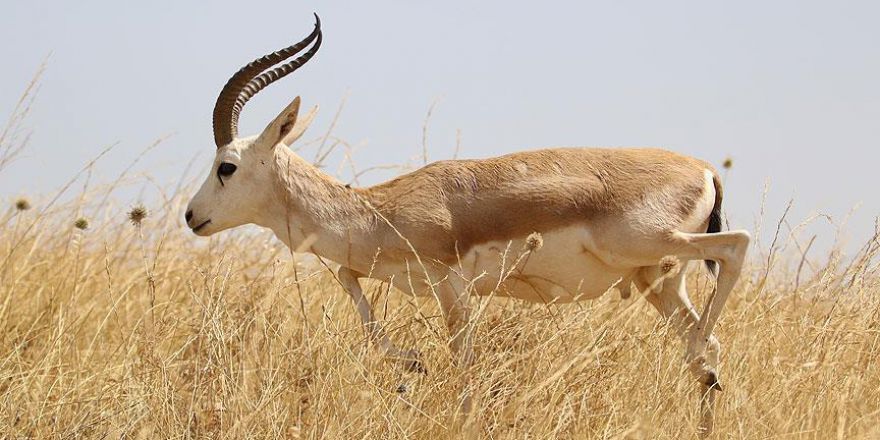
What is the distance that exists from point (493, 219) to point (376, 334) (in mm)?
1056

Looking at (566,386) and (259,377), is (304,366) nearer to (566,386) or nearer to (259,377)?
(259,377)

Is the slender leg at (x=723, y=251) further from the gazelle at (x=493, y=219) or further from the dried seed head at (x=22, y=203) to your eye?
the dried seed head at (x=22, y=203)

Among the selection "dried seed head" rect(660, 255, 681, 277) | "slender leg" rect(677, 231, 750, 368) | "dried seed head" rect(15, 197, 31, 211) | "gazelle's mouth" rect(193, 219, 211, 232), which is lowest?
"dried seed head" rect(15, 197, 31, 211)

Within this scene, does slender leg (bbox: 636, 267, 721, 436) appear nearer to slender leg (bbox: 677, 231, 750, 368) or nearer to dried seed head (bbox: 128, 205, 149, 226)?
slender leg (bbox: 677, 231, 750, 368)

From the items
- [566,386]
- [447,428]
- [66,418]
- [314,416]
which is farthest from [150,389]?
[566,386]

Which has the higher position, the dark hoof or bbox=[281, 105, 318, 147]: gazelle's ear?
bbox=[281, 105, 318, 147]: gazelle's ear

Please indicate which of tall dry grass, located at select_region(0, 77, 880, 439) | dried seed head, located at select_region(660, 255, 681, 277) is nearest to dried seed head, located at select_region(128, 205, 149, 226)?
tall dry grass, located at select_region(0, 77, 880, 439)

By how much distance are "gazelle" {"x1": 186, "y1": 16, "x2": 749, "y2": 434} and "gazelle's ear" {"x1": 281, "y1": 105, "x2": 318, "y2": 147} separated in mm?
206

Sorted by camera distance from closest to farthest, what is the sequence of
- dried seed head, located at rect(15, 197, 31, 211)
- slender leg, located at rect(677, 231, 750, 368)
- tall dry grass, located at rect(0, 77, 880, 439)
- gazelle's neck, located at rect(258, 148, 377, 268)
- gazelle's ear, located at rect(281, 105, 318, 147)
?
tall dry grass, located at rect(0, 77, 880, 439) → slender leg, located at rect(677, 231, 750, 368) → gazelle's neck, located at rect(258, 148, 377, 268) → gazelle's ear, located at rect(281, 105, 318, 147) → dried seed head, located at rect(15, 197, 31, 211)

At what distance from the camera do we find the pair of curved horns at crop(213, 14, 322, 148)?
713 centimetres

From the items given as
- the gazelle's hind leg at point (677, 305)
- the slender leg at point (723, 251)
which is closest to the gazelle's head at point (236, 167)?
the gazelle's hind leg at point (677, 305)

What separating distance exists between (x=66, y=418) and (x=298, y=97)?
2202 mm

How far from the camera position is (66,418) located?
5.93 m

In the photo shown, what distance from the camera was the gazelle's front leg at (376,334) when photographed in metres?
6.08
